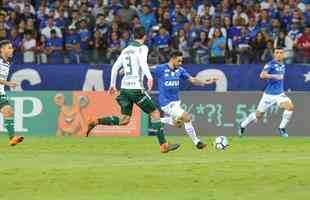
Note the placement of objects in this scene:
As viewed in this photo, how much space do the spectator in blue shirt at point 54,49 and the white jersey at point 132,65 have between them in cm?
1054

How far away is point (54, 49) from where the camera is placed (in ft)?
96.2

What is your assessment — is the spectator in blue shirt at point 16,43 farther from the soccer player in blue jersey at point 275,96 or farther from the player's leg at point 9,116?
the player's leg at point 9,116

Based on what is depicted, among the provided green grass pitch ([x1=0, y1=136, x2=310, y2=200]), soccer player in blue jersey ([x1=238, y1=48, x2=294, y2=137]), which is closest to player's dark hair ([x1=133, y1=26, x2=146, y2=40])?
green grass pitch ([x1=0, y1=136, x2=310, y2=200])

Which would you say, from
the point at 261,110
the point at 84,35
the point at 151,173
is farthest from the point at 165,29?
the point at 151,173

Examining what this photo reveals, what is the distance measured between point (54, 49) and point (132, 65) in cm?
1092

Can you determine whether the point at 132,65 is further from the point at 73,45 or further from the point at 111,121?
the point at 73,45

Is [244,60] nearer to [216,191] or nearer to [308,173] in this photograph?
[308,173]

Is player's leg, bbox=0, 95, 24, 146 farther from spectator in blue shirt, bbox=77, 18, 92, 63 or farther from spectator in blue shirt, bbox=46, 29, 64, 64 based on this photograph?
spectator in blue shirt, bbox=77, 18, 92, 63

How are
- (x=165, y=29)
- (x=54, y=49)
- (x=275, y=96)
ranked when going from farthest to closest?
(x=165, y=29) < (x=54, y=49) < (x=275, y=96)

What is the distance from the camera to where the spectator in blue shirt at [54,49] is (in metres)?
29.2

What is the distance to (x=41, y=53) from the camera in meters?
29.3

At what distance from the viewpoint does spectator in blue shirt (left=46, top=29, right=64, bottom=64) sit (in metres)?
29.2

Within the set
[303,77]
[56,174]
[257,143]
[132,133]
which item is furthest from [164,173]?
[303,77]

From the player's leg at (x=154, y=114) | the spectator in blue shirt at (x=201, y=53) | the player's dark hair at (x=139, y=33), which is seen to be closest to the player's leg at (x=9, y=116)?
the player's leg at (x=154, y=114)
